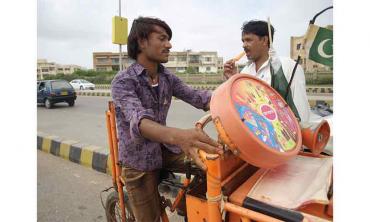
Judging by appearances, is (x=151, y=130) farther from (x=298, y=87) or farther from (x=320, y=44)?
(x=298, y=87)

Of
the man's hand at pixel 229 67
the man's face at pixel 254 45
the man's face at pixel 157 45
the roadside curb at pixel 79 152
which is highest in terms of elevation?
the man's face at pixel 254 45

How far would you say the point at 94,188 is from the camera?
361cm

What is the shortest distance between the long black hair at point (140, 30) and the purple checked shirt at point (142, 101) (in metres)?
0.11

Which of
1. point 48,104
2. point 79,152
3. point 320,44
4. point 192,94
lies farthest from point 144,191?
point 48,104

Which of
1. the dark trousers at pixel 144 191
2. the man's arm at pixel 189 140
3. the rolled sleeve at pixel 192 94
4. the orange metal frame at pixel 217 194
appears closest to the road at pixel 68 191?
the dark trousers at pixel 144 191

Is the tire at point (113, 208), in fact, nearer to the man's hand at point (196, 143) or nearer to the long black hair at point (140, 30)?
the long black hair at point (140, 30)

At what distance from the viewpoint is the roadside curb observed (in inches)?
169

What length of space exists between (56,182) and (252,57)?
296cm

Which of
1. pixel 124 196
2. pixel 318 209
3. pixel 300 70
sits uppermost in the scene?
pixel 300 70

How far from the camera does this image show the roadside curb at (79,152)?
14.1ft

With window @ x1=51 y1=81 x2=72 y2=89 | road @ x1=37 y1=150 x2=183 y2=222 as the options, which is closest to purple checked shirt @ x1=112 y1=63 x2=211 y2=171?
road @ x1=37 y1=150 x2=183 y2=222

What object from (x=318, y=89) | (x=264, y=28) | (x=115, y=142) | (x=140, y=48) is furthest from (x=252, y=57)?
(x=318, y=89)

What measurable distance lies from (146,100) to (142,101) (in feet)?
0.07

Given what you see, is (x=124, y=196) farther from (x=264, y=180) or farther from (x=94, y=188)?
(x=94, y=188)
